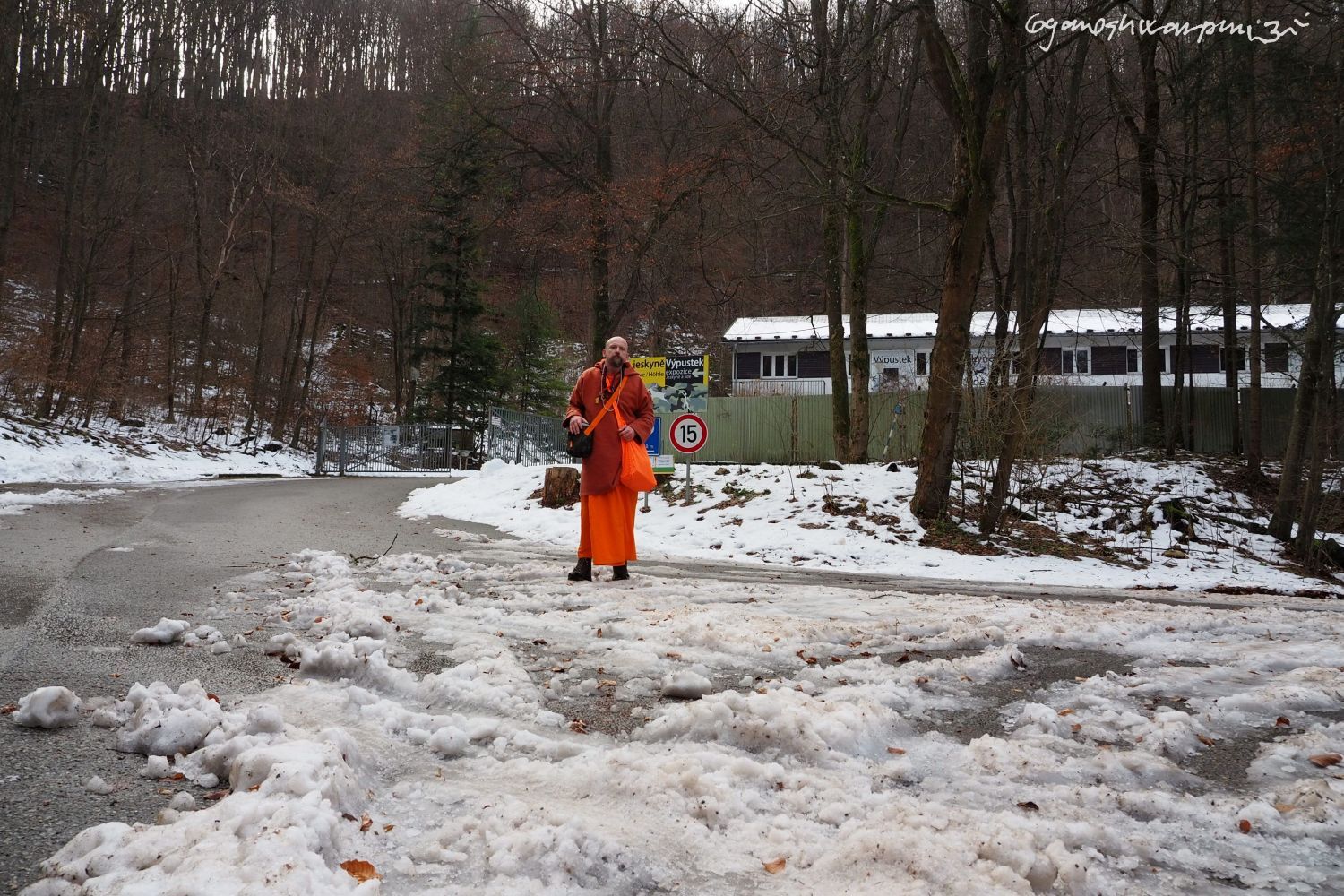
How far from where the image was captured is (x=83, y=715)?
10.3 ft

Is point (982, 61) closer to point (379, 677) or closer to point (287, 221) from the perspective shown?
point (379, 677)

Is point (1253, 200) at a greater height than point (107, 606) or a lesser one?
greater

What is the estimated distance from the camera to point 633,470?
7.80m

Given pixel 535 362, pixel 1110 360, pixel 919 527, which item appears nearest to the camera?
pixel 919 527

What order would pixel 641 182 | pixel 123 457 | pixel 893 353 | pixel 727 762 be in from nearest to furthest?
pixel 727 762
pixel 641 182
pixel 123 457
pixel 893 353

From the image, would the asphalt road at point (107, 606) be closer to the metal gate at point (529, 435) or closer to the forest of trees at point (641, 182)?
the forest of trees at point (641, 182)

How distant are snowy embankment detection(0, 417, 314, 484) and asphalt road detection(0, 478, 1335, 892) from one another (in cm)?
716

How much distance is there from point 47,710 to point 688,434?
10069 millimetres

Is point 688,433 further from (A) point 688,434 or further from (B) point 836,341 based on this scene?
(B) point 836,341

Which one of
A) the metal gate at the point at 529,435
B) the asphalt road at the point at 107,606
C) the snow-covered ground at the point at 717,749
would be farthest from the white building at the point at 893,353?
the snow-covered ground at the point at 717,749

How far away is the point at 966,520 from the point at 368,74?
3561 centimetres

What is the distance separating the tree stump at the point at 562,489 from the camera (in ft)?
49.1

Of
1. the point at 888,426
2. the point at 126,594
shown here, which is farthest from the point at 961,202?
the point at 888,426

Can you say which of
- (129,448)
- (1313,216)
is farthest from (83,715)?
(129,448)
